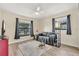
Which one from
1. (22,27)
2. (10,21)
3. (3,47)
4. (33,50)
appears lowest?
(33,50)

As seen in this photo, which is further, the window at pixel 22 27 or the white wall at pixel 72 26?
the window at pixel 22 27

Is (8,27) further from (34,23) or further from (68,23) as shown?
(68,23)

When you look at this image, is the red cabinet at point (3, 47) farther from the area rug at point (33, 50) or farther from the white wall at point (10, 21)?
the white wall at point (10, 21)

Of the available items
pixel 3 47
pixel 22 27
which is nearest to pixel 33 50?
pixel 3 47

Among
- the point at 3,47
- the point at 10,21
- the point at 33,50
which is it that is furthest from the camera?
the point at 10,21

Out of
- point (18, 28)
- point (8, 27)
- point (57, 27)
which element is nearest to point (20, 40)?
point (18, 28)

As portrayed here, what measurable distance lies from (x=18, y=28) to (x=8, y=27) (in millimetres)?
546

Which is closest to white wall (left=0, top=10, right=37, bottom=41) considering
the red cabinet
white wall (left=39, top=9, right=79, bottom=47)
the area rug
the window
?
the window

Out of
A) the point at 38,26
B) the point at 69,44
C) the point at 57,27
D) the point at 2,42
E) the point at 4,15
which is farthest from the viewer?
the point at 38,26

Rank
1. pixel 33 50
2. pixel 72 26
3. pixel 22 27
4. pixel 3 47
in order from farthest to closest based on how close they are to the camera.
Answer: pixel 22 27 → pixel 72 26 → pixel 33 50 → pixel 3 47

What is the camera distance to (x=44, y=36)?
418 cm

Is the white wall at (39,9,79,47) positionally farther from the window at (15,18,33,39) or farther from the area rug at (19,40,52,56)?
the area rug at (19,40,52,56)

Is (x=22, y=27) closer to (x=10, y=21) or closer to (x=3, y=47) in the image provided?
(x=10, y=21)

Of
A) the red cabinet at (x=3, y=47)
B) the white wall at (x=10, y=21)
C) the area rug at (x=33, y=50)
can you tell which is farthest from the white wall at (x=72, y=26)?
the red cabinet at (x=3, y=47)
